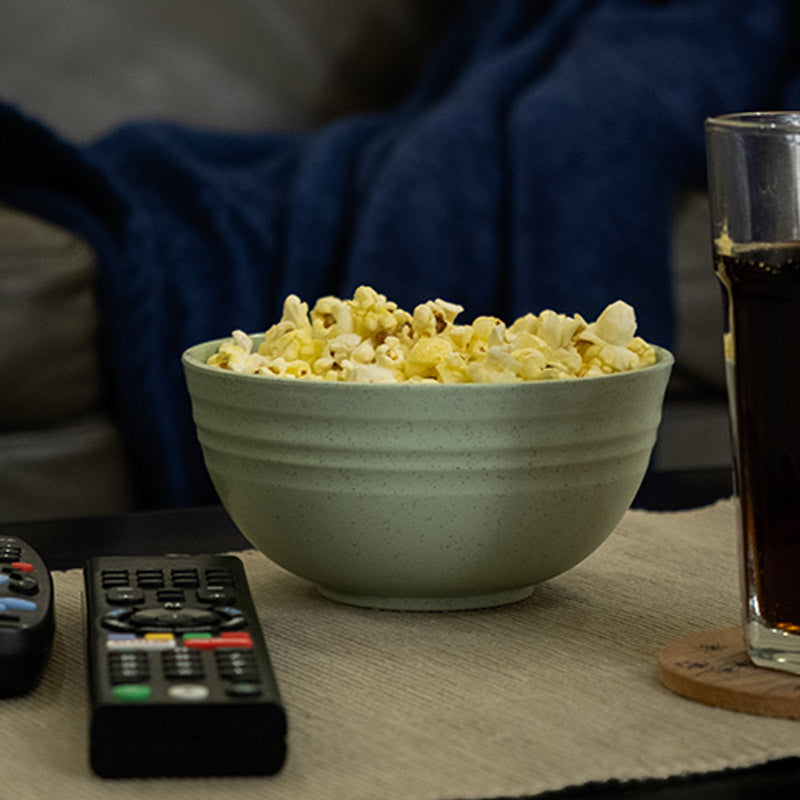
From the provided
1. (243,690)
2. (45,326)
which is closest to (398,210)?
(45,326)

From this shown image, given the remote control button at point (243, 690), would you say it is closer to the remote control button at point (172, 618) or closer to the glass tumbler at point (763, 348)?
the remote control button at point (172, 618)

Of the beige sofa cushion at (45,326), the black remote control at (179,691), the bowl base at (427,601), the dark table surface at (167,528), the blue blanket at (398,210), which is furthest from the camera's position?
the blue blanket at (398,210)

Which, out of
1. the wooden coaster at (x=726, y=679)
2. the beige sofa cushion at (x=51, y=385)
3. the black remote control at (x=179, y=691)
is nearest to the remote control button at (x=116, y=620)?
the black remote control at (x=179, y=691)

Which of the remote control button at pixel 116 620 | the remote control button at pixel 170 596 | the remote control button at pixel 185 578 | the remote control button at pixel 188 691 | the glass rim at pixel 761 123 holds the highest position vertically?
the glass rim at pixel 761 123

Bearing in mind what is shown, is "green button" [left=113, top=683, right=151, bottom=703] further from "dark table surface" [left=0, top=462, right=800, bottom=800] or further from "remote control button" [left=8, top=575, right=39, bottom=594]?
"dark table surface" [left=0, top=462, right=800, bottom=800]

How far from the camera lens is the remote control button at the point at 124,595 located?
669mm

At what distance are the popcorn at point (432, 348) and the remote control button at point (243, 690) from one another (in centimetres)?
21

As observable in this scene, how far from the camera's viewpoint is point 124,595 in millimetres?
678

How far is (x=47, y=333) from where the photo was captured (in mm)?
1663

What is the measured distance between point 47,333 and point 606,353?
1.06 metres

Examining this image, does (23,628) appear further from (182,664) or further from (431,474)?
(431,474)

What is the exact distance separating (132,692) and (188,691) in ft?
0.07

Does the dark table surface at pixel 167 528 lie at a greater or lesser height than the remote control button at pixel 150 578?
lesser

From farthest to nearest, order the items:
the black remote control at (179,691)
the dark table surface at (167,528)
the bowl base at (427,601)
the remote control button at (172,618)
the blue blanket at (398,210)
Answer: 1. the blue blanket at (398,210)
2. the dark table surface at (167,528)
3. the bowl base at (427,601)
4. the remote control button at (172,618)
5. the black remote control at (179,691)
